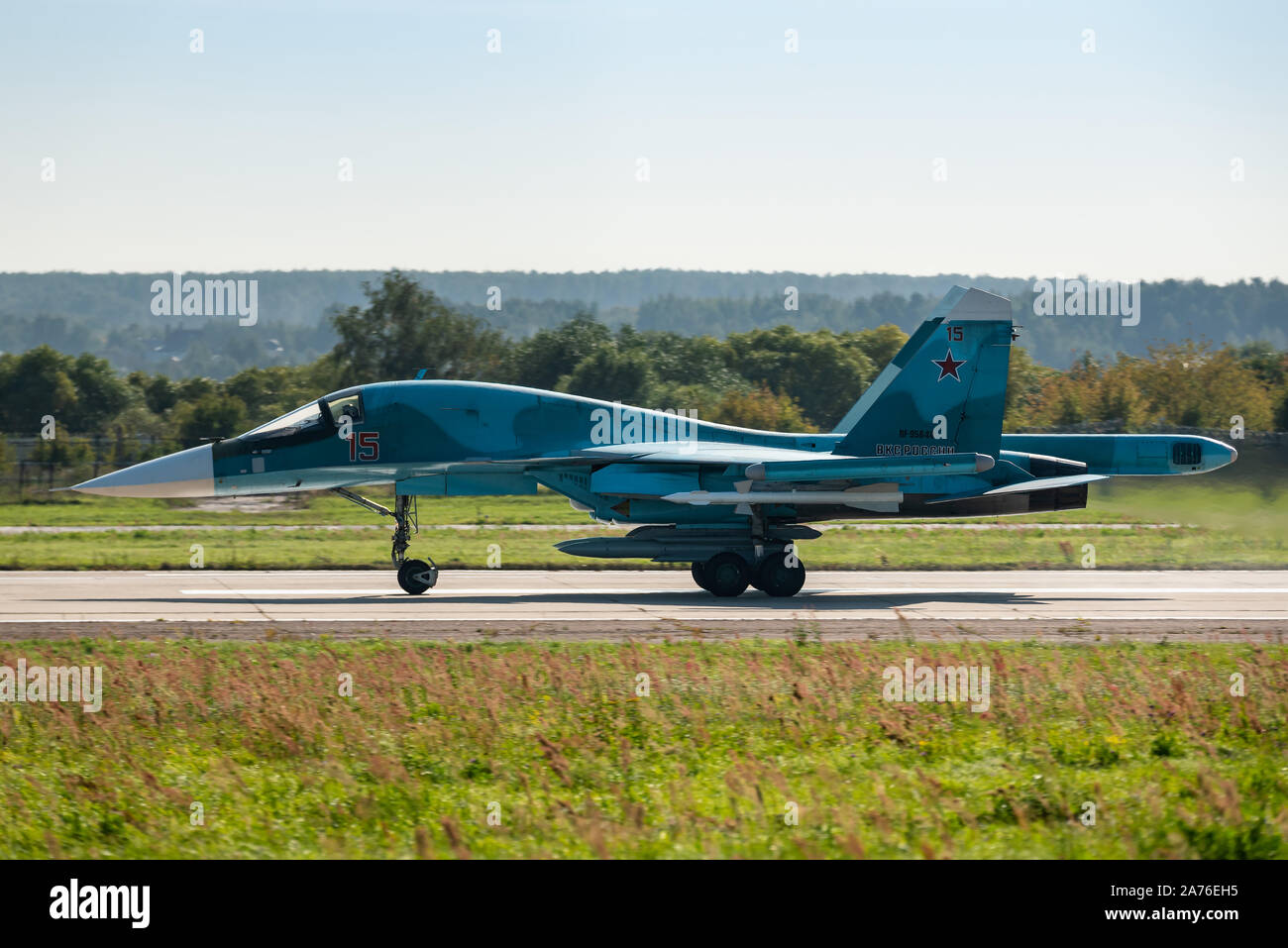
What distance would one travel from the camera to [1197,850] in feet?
23.6

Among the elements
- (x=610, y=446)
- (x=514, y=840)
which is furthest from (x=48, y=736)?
(x=610, y=446)

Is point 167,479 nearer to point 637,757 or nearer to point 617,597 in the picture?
point 617,597

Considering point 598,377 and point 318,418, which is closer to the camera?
point 318,418

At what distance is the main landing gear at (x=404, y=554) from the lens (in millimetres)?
19797

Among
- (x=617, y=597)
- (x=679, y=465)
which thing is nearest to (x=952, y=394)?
(x=679, y=465)

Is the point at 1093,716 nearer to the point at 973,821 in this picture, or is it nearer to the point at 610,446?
the point at 973,821

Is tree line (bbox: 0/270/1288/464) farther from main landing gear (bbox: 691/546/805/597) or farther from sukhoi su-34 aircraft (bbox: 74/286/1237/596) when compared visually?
main landing gear (bbox: 691/546/805/597)

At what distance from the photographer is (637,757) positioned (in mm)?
9406

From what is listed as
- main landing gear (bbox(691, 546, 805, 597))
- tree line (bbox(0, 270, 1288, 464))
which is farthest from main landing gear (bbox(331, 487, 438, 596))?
tree line (bbox(0, 270, 1288, 464))

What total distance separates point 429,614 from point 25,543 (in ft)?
49.8

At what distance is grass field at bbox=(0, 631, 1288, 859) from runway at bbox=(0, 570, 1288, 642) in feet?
7.36

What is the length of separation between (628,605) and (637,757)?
9285mm

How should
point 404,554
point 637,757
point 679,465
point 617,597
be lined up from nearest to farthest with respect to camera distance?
point 637,757 < point 617,597 < point 679,465 < point 404,554
